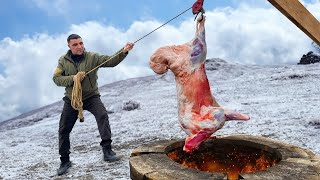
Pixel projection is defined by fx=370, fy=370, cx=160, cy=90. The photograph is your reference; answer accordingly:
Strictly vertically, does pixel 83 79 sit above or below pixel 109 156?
above

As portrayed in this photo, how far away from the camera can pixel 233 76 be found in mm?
15727

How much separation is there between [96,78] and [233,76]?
10693mm

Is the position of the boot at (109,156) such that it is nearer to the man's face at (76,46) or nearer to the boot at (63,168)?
the boot at (63,168)

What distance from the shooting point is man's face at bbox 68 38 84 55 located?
18.6 ft

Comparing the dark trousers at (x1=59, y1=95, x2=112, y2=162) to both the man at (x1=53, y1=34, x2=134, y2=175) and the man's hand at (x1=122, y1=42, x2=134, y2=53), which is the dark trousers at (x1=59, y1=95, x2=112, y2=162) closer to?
the man at (x1=53, y1=34, x2=134, y2=175)

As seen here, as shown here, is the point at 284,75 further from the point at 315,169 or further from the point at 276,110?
the point at 315,169

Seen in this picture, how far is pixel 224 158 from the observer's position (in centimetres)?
361

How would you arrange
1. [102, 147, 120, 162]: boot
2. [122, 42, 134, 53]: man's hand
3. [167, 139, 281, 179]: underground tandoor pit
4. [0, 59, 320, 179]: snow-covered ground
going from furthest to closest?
[0, 59, 320, 179]: snow-covered ground < [102, 147, 120, 162]: boot < [122, 42, 134, 53]: man's hand < [167, 139, 281, 179]: underground tandoor pit

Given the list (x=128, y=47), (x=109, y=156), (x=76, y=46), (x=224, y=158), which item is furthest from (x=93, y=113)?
(x=224, y=158)

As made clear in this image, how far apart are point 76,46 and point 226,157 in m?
3.15

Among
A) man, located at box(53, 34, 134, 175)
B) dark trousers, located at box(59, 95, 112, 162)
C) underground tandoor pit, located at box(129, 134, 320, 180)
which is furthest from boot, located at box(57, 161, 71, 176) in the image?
underground tandoor pit, located at box(129, 134, 320, 180)

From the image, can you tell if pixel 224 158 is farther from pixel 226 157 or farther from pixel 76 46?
pixel 76 46

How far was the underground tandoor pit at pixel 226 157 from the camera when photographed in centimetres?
339

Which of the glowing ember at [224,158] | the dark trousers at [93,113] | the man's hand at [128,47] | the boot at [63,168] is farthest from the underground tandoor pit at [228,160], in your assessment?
the boot at [63,168]
